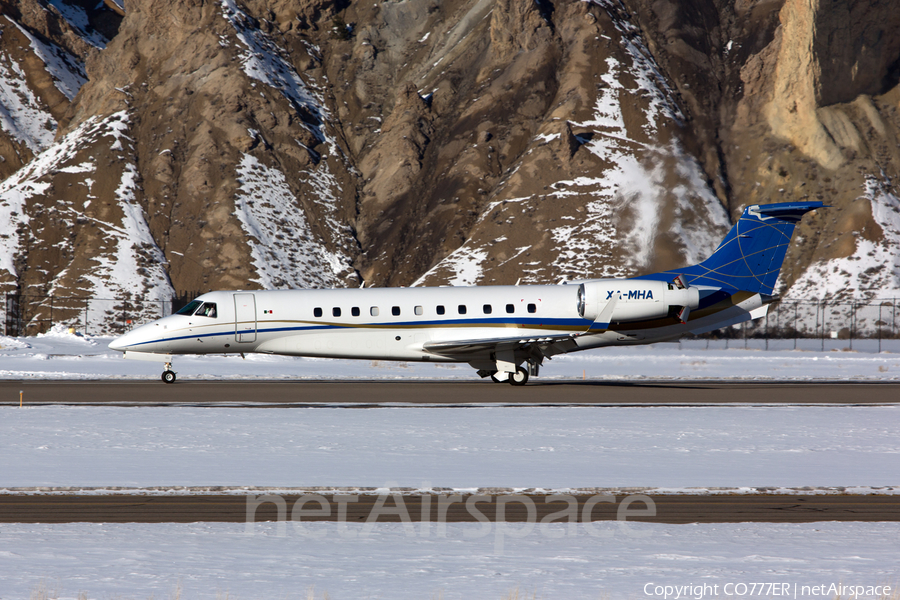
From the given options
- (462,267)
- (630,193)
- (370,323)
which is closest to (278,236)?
(462,267)

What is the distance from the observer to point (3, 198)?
75.9m

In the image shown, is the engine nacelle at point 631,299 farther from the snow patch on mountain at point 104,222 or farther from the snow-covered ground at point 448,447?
the snow patch on mountain at point 104,222

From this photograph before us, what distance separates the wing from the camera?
25500 millimetres

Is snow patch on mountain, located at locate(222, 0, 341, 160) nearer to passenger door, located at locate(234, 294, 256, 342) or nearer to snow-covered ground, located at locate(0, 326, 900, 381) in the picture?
snow-covered ground, located at locate(0, 326, 900, 381)

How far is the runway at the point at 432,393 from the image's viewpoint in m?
21.2

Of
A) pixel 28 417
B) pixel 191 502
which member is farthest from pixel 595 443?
pixel 28 417

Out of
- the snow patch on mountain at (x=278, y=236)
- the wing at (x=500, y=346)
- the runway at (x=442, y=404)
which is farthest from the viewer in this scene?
the snow patch on mountain at (x=278, y=236)

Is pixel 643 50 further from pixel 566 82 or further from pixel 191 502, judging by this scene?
pixel 191 502

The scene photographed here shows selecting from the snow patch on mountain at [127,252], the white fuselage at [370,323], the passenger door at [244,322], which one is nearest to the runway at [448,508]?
the white fuselage at [370,323]

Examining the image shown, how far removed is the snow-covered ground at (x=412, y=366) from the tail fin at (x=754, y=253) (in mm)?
3463

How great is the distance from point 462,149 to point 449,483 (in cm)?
7298

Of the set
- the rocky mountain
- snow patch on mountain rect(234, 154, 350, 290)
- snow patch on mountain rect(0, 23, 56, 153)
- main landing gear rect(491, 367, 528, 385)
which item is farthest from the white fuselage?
snow patch on mountain rect(0, 23, 56, 153)

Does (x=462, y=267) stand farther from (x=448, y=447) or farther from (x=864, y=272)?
(x=448, y=447)

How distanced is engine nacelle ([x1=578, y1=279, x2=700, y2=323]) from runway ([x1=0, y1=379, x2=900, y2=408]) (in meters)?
2.18
